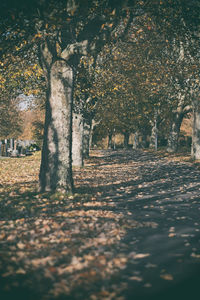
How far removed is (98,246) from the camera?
677cm

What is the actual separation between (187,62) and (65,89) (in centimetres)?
1857

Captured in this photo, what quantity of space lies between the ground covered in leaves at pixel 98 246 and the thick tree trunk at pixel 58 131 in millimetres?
677

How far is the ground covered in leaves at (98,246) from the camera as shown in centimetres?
473

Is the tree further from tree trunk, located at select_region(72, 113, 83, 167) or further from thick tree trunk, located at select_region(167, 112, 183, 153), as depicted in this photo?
thick tree trunk, located at select_region(167, 112, 183, 153)

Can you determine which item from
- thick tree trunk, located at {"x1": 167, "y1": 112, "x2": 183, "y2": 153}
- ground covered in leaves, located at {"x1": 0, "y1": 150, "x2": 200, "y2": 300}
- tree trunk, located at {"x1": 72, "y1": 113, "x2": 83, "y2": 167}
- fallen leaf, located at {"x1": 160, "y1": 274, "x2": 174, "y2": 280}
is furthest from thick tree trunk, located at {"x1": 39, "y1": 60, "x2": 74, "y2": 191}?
thick tree trunk, located at {"x1": 167, "y1": 112, "x2": 183, "y2": 153}

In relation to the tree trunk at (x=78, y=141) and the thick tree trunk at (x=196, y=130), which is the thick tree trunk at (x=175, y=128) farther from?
the tree trunk at (x=78, y=141)

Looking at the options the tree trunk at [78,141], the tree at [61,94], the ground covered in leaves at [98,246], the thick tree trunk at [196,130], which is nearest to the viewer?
the ground covered in leaves at [98,246]

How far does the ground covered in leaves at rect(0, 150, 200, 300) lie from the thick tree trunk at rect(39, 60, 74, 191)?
2.22 ft

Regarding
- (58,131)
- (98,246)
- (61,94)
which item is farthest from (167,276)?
(61,94)

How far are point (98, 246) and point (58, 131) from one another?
19.3ft

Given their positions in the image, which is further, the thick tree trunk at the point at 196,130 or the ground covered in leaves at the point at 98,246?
the thick tree trunk at the point at 196,130

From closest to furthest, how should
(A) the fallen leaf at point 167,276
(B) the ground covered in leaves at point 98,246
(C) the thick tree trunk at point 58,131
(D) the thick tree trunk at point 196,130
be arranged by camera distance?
1. (B) the ground covered in leaves at point 98,246
2. (A) the fallen leaf at point 167,276
3. (C) the thick tree trunk at point 58,131
4. (D) the thick tree trunk at point 196,130

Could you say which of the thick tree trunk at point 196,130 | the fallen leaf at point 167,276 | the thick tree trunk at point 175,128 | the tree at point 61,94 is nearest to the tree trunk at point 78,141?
the thick tree trunk at point 196,130

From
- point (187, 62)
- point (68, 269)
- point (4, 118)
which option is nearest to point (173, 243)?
point (68, 269)
